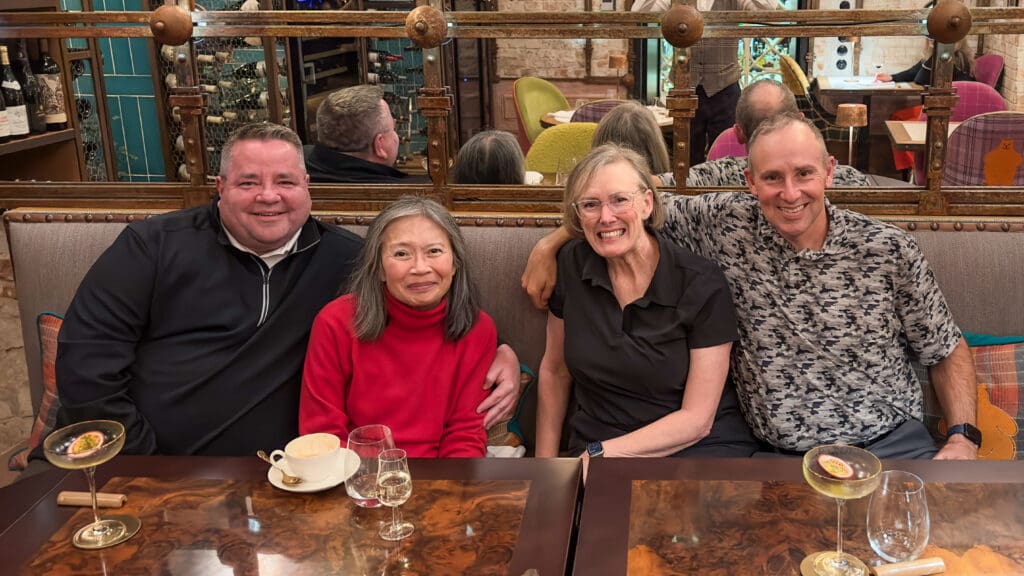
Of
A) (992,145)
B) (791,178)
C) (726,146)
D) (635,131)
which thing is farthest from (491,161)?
(992,145)

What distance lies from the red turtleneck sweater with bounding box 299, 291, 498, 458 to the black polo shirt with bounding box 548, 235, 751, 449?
0.27 meters

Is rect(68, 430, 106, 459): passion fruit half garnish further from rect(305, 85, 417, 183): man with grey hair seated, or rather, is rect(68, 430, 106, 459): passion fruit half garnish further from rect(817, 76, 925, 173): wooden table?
rect(817, 76, 925, 173): wooden table

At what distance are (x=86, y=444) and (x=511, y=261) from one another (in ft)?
3.77

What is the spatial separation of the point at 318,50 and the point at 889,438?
13.1 feet

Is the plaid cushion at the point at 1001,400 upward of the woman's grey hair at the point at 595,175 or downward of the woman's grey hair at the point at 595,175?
downward

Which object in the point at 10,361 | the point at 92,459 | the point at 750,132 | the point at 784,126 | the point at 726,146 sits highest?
the point at 784,126

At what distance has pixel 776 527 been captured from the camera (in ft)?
4.83

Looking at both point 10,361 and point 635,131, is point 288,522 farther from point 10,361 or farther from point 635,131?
point 10,361

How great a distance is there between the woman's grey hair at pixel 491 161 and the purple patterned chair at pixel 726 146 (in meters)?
1.12

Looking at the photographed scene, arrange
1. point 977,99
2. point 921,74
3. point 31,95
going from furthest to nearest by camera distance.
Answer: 1. point 921,74
2. point 977,99
3. point 31,95

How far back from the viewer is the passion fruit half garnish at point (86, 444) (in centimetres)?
157

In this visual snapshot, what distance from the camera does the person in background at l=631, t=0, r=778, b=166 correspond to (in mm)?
3494

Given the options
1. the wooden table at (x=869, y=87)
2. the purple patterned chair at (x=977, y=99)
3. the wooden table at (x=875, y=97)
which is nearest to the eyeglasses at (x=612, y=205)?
the purple patterned chair at (x=977, y=99)

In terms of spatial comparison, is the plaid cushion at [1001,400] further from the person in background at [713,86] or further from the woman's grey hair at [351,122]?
the woman's grey hair at [351,122]
